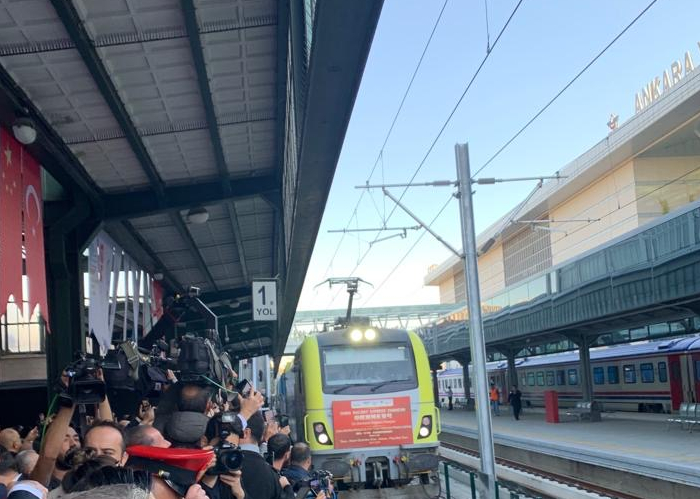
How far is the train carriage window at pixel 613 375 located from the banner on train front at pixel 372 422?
2229 cm

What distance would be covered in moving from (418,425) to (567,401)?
83.1 feet

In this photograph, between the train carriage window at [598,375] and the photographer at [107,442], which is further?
the train carriage window at [598,375]

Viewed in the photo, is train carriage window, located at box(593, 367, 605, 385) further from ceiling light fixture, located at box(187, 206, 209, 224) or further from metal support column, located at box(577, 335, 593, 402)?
A: ceiling light fixture, located at box(187, 206, 209, 224)

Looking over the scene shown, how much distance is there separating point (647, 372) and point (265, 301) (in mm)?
19430

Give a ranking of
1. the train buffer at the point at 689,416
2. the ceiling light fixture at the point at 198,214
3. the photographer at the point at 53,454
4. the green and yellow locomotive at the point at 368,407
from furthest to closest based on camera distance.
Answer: the train buffer at the point at 689,416, the ceiling light fixture at the point at 198,214, the green and yellow locomotive at the point at 368,407, the photographer at the point at 53,454

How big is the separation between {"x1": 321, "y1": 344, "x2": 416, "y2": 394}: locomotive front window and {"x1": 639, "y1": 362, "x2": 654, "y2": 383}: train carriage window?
62.6 feet

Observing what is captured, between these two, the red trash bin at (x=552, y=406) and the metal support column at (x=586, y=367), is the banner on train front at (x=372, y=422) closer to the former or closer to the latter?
the red trash bin at (x=552, y=406)

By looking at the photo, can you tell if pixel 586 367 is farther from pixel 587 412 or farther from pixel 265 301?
pixel 265 301

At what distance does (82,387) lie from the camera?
406 cm

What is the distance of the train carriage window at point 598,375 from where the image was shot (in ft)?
108

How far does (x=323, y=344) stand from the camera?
39.2ft

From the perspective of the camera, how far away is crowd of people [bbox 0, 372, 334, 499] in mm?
2727

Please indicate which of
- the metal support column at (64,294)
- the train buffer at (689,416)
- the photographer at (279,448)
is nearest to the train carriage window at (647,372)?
the train buffer at (689,416)

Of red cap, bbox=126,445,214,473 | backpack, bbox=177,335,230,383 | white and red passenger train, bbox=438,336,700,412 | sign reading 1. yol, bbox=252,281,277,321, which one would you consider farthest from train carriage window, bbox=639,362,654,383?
red cap, bbox=126,445,214,473
